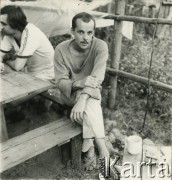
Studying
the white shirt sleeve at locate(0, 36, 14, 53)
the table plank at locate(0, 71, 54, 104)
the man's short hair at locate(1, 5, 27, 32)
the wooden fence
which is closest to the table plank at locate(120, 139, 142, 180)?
the table plank at locate(0, 71, 54, 104)

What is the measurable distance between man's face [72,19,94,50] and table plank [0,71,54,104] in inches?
19.4

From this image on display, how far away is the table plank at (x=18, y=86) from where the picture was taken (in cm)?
252

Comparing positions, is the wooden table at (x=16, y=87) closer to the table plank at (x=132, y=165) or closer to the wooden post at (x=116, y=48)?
the table plank at (x=132, y=165)

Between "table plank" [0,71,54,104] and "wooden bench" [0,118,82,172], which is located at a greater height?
"table plank" [0,71,54,104]

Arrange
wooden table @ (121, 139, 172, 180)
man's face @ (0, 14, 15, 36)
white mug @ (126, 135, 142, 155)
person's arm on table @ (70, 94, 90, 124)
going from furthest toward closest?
1. man's face @ (0, 14, 15, 36)
2. person's arm on table @ (70, 94, 90, 124)
3. white mug @ (126, 135, 142, 155)
4. wooden table @ (121, 139, 172, 180)

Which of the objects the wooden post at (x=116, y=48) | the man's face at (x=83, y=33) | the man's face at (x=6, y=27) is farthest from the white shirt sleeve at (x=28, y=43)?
the wooden post at (x=116, y=48)

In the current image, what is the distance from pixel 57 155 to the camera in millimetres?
3166

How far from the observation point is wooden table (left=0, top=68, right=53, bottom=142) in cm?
252

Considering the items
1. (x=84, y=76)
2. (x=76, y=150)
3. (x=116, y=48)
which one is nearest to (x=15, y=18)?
(x=84, y=76)

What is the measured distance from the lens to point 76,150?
9.04ft

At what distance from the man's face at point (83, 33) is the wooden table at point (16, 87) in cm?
49

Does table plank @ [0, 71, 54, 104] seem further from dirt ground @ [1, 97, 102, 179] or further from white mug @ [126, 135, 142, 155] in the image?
white mug @ [126, 135, 142, 155]

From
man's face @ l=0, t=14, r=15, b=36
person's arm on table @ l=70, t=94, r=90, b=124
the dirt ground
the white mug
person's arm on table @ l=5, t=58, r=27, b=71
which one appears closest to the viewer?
the white mug

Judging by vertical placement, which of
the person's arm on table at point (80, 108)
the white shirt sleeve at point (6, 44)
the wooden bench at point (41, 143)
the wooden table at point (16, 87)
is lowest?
the wooden bench at point (41, 143)
